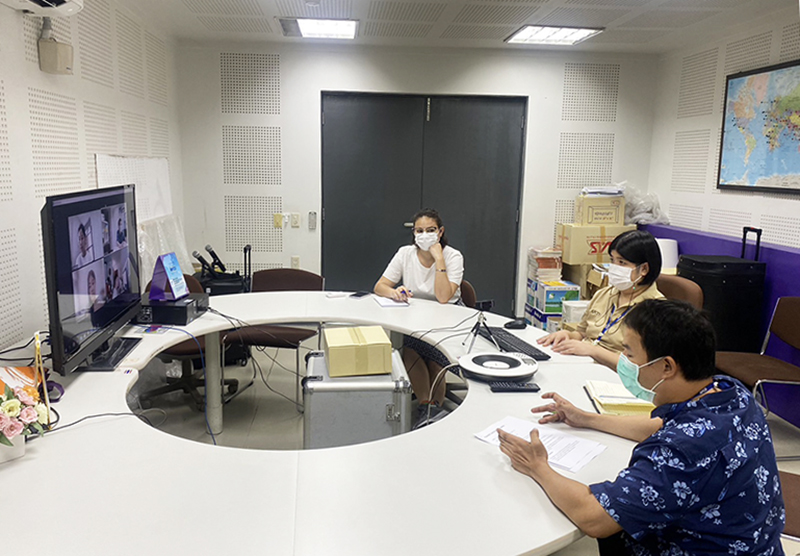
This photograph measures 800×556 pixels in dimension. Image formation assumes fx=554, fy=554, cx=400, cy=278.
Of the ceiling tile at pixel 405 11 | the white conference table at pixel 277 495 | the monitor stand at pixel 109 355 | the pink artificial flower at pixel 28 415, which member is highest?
the ceiling tile at pixel 405 11

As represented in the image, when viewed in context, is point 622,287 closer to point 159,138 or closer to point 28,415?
point 28,415

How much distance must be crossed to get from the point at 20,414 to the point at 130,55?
3.15 m

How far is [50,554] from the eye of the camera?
1105 millimetres

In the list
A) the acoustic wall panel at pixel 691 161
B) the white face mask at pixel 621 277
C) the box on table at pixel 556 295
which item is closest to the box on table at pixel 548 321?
the box on table at pixel 556 295

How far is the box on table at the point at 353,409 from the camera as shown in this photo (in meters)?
2.17

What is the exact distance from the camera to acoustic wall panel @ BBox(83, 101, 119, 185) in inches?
126

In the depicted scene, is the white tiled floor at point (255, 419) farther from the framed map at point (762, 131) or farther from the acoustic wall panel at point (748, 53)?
the acoustic wall panel at point (748, 53)

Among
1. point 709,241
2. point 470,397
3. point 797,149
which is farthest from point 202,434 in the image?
point 797,149

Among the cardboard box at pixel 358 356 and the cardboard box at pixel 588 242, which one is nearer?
the cardboard box at pixel 358 356

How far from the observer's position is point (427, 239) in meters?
3.38

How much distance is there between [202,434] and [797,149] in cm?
414

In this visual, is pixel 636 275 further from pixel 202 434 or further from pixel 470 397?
pixel 202 434

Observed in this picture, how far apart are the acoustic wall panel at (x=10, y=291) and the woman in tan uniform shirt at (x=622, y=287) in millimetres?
2403

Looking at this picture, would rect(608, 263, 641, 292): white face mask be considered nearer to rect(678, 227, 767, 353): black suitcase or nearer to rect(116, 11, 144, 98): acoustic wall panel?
rect(678, 227, 767, 353): black suitcase
